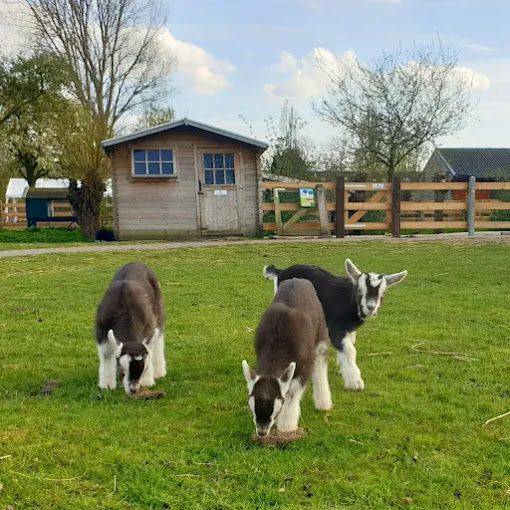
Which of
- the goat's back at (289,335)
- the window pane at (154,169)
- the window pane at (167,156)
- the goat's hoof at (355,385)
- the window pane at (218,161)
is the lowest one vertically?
the goat's hoof at (355,385)

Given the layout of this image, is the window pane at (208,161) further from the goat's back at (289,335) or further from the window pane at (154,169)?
the goat's back at (289,335)

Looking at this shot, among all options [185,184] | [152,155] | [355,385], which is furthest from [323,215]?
[355,385]

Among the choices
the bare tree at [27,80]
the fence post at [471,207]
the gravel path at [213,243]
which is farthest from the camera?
the bare tree at [27,80]

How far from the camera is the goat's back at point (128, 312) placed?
5.39 metres

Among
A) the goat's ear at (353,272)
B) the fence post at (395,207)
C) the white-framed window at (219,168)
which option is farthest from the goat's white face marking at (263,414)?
the white-framed window at (219,168)

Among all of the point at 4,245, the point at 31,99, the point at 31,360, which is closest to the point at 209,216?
the point at 4,245

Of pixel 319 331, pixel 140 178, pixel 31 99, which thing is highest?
pixel 31 99

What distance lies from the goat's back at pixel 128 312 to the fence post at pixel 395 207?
15610mm

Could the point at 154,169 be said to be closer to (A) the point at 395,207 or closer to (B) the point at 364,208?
(B) the point at 364,208

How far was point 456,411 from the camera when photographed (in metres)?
4.60

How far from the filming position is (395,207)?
20516 mm

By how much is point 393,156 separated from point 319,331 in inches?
1097

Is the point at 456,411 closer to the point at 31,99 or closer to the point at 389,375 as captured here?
the point at 389,375

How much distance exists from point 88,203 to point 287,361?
73.5ft
